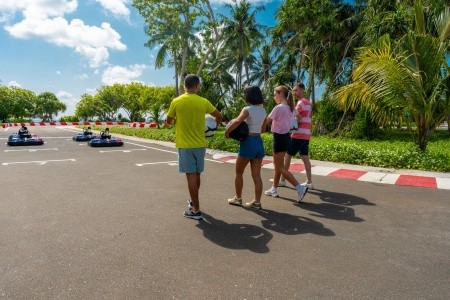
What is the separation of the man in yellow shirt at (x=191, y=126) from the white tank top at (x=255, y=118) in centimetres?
54

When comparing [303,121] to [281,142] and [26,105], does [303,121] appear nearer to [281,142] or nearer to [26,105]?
[281,142]

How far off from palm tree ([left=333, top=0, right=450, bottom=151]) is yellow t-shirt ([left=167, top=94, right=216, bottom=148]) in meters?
5.41

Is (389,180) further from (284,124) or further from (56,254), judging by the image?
(56,254)

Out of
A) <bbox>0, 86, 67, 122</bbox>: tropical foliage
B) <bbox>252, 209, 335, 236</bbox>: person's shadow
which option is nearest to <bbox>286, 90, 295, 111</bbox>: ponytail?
<bbox>252, 209, 335, 236</bbox>: person's shadow

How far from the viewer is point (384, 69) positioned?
25.1ft

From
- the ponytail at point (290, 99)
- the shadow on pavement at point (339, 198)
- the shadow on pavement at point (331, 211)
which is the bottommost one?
the shadow on pavement at point (331, 211)

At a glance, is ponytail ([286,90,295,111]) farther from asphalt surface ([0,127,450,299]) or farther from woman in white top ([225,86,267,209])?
asphalt surface ([0,127,450,299])

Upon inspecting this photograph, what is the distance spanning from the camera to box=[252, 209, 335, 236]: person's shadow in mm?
3879

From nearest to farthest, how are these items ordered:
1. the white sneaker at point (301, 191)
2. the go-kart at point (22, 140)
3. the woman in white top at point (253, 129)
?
the woman in white top at point (253, 129)
the white sneaker at point (301, 191)
the go-kart at point (22, 140)

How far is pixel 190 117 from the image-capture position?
13.6ft

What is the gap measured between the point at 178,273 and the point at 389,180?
5449mm

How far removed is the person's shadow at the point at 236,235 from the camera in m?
3.45

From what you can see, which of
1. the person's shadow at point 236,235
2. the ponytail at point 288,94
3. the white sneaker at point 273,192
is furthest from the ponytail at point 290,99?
the person's shadow at point 236,235

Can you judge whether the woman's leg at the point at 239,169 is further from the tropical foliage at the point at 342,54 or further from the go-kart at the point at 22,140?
the go-kart at the point at 22,140
